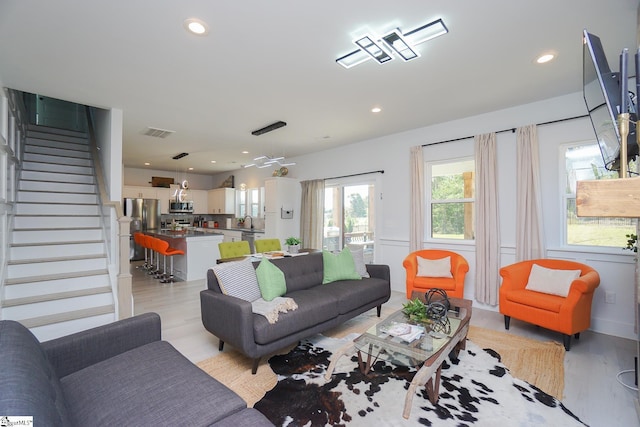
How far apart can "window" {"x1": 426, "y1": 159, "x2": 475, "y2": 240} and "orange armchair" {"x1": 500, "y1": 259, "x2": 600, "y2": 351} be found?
1035 millimetres

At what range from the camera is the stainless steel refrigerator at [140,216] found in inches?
319

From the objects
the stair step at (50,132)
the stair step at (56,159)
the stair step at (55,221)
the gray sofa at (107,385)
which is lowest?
the gray sofa at (107,385)

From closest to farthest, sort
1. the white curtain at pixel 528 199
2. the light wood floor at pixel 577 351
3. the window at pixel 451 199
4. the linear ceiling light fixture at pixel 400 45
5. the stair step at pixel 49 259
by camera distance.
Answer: the light wood floor at pixel 577 351 → the linear ceiling light fixture at pixel 400 45 → the stair step at pixel 49 259 → the white curtain at pixel 528 199 → the window at pixel 451 199

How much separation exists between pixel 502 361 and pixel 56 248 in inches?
208

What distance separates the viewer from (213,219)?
1023cm

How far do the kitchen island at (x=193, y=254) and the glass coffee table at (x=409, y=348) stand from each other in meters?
4.07

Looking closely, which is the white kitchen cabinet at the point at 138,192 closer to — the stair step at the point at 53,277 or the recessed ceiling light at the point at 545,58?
the stair step at the point at 53,277

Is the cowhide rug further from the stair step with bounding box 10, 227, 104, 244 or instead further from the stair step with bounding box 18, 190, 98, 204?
the stair step with bounding box 18, 190, 98, 204

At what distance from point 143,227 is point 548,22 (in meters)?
9.40

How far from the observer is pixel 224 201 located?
29.9 feet

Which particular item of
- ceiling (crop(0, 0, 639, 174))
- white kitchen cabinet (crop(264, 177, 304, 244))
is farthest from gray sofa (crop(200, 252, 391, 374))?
white kitchen cabinet (crop(264, 177, 304, 244))

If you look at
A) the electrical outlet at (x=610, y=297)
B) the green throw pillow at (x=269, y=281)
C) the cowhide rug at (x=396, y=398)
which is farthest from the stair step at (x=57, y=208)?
the electrical outlet at (x=610, y=297)

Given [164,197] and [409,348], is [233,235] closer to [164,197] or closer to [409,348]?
[164,197]

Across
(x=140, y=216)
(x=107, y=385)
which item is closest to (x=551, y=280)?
(x=107, y=385)
